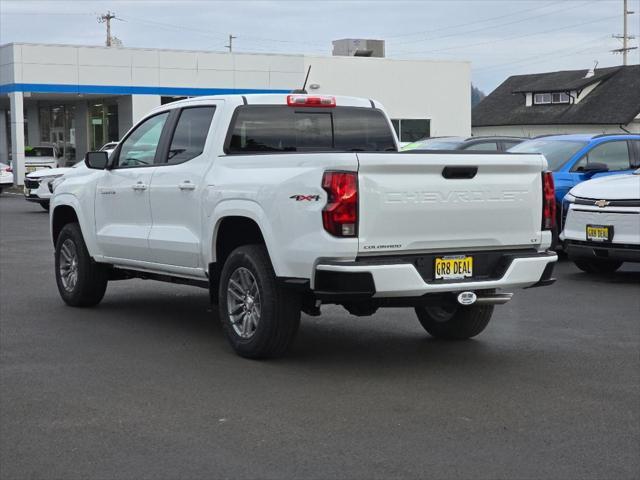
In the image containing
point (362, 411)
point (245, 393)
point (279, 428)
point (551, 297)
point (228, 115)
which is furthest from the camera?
point (551, 297)

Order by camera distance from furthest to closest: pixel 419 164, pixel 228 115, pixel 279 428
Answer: pixel 228 115 < pixel 419 164 < pixel 279 428

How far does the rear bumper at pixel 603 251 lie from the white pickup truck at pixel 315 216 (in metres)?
4.25

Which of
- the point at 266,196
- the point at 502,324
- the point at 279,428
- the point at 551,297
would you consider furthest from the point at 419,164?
the point at 551,297

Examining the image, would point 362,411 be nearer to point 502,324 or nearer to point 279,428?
point 279,428

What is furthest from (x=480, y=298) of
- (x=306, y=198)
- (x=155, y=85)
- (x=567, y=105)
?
(x=567, y=105)

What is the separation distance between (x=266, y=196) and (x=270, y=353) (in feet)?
3.82

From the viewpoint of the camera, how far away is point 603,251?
12.9 m

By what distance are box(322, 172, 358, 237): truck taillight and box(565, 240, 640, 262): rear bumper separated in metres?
6.23

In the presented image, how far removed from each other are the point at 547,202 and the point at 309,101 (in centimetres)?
223

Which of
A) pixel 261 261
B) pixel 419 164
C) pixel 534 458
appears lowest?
pixel 534 458

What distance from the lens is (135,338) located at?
9234mm

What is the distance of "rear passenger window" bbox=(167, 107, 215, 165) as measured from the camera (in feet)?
29.9

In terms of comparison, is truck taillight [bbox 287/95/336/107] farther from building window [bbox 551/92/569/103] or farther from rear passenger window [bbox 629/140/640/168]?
building window [bbox 551/92/569/103]

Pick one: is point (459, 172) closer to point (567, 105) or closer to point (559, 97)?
point (567, 105)
